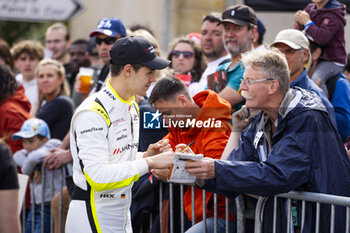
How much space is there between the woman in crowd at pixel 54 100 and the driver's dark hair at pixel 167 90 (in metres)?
2.15

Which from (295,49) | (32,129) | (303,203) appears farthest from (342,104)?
(32,129)

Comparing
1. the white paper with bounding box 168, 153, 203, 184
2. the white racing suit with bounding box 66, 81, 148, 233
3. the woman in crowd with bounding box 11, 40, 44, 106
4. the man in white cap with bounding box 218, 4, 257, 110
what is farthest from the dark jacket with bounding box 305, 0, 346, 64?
the woman in crowd with bounding box 11, 40, 44, 106

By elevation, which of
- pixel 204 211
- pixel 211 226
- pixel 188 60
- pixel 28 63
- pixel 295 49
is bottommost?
pixel 211 226

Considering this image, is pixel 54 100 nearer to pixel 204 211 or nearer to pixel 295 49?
pixel 204 211

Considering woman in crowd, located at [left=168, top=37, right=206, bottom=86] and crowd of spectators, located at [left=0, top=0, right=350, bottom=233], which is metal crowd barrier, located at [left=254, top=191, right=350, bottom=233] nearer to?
crowd of spectators, located at [left=0, top=0, right=350, bottom=233]

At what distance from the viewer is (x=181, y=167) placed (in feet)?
13.5

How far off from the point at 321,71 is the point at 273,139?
1.54m

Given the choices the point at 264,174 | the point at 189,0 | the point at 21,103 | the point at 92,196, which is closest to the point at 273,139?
the point at 264,174

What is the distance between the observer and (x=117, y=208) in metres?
4.01

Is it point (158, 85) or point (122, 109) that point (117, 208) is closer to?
point (122, 109)

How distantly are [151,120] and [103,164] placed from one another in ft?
5.18

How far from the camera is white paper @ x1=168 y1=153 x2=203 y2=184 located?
158 inches

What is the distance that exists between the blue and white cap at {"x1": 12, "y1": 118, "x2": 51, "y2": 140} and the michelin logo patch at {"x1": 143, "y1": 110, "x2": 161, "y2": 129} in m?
1.44

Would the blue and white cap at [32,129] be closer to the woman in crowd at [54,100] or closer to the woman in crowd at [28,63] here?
the woman in crowd at [54,100]
